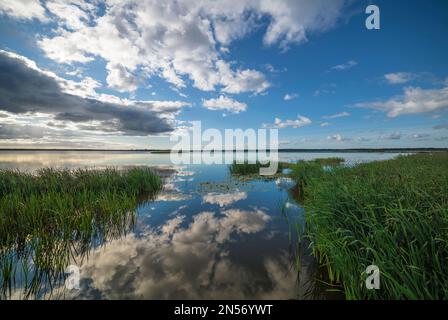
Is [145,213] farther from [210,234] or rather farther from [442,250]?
[442,250]

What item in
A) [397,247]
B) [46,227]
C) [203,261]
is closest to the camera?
[397,247]

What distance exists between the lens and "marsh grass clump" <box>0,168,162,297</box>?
483 centimetres

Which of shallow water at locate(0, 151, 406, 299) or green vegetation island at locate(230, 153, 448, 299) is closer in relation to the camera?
green vegetation island at locate(230, 153, 448, 299)

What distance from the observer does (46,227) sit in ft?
22.3

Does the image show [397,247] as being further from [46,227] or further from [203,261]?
[46,227]

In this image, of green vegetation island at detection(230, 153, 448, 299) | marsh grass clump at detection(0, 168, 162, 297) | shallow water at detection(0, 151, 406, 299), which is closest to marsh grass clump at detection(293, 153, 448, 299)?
green vegetation island at detection(230, 153, 448, 299)

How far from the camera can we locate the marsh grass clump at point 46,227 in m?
4.83

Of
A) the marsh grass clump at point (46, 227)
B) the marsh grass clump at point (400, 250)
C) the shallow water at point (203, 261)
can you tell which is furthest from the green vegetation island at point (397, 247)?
the marsh grass clump at point (46, 227)

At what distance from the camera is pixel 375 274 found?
327cm

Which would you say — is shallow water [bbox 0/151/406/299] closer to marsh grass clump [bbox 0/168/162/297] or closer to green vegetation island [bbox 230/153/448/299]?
marsh grass clump [bbox 0/168/162/297]

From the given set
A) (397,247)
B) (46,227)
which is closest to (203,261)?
(397,247)
